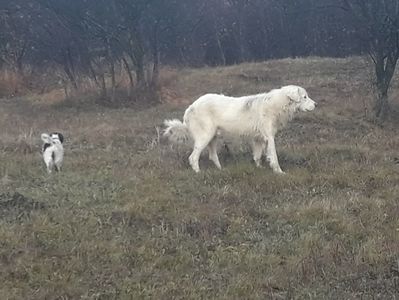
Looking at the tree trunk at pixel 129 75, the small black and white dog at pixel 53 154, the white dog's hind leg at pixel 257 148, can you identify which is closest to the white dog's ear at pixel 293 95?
the white dog's hind leg at pixel 257 148

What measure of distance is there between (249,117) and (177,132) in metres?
1.26

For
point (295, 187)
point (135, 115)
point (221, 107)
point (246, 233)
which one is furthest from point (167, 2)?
point (246, 233)

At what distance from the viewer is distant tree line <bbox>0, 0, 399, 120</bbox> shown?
18750 millimetres

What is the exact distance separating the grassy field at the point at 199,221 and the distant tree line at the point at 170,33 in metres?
6.24

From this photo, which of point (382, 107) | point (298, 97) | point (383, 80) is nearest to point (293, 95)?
point (298, 97)

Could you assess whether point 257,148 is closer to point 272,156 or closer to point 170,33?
point 272,156

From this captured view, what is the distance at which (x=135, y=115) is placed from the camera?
15.6m

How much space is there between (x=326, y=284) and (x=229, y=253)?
994 mm

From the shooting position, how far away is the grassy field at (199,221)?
4891mm

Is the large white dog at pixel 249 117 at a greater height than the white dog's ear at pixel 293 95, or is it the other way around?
the white dog's ear at pixel 293 95

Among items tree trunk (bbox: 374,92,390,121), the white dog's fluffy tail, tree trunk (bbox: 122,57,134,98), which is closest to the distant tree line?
tree trunk (bbox: 122,57,134,98)

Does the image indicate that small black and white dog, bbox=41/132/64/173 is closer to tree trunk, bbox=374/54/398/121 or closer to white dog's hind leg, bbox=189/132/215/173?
white dog's hind leg, bbox=189/132/215/173

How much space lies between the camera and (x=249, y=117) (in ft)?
30.1

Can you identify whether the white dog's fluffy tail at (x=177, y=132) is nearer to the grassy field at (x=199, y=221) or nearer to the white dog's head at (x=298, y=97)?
the grassy field at (x=199, y=221)
